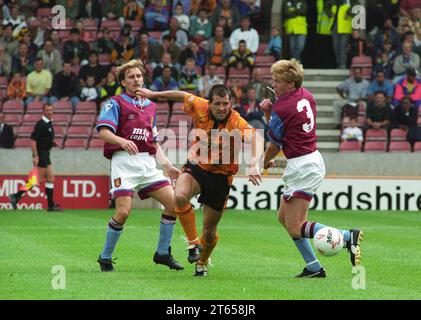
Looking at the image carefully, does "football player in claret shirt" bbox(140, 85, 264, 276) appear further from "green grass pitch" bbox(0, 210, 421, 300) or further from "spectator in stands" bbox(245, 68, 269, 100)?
"spectator in stands" bbox(245, 68, 269, 100)

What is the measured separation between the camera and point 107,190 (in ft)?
77.1

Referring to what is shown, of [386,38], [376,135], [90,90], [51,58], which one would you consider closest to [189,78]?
[90,90]

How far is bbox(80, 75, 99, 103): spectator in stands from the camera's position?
26.2m

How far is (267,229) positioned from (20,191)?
647 centimetres

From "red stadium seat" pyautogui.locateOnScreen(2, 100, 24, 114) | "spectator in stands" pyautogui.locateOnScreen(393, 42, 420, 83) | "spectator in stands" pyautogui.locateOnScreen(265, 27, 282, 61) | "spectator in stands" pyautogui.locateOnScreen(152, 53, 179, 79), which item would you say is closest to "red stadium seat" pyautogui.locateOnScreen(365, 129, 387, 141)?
"spectator in stands" pyautogui.locateOnScreen(393, 42, 420, 83)

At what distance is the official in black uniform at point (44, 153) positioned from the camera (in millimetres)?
22516

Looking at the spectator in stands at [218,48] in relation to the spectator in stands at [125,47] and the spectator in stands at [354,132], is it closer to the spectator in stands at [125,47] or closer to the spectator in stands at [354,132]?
the spectator in stands at [125,47]

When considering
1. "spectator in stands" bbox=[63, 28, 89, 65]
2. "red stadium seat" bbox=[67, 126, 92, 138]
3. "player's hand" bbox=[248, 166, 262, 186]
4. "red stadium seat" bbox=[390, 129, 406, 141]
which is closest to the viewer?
"player's hand" bbox=[248, 166, 262, 186]

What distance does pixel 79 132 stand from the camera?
85.5 ft

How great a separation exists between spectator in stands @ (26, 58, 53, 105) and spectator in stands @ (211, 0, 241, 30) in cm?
440

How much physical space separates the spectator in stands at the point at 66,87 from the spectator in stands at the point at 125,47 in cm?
116

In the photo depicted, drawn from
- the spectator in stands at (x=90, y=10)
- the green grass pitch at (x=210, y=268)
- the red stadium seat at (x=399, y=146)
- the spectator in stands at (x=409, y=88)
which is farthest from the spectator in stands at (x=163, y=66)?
the green grass pitch at (x=210, y=268)

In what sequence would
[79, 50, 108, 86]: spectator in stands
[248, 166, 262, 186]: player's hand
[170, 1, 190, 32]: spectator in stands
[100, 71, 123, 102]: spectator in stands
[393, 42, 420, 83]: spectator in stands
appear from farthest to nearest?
[170, 1, 190, 32]: spectator in stands, [79, 50, 108, 86]: spectator in stands, [393, 42, 420, 83]: spectator in stands, [100, 71, 123, 102]: spectator in stands, [248, 166, 262, 186]: player's hand
